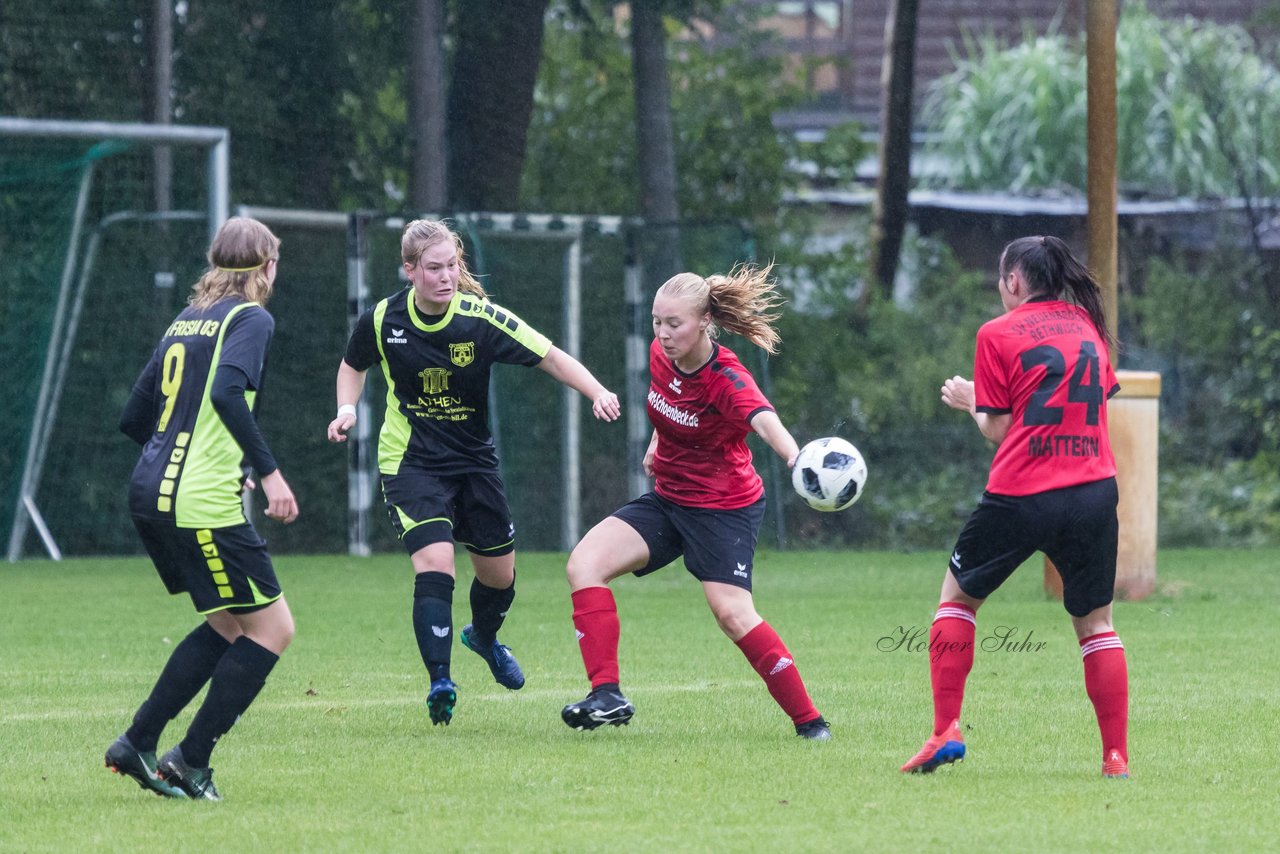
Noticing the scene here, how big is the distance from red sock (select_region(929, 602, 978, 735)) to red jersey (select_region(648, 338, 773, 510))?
1.09 m

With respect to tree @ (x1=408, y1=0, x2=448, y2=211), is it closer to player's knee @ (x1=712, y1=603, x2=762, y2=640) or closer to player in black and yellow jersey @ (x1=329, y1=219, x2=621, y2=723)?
player in black and yellow jersey @ (x1=329, y1=219, x2=621, y2=723)

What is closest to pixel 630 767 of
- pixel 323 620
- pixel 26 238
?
pixel 323 620

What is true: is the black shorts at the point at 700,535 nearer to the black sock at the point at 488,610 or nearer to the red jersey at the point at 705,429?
the red jersey at the point at 705,429

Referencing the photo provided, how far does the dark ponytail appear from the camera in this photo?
19.7 ft

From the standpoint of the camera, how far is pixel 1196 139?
24.8m

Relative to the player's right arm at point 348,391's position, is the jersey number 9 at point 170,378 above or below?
above

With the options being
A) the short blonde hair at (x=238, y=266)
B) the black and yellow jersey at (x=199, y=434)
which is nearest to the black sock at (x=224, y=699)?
the black and yellow jersey at (x=199, y=434)

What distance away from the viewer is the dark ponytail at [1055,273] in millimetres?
6000

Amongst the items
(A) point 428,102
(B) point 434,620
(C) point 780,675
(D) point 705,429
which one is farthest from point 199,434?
(A) point 428,102

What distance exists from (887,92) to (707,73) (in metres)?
2.04

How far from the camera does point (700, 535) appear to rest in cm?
702

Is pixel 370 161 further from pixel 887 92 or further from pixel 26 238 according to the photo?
pixel 887 92

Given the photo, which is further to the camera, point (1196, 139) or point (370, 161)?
point (1196, 139)

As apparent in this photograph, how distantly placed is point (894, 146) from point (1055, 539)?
1432cm
